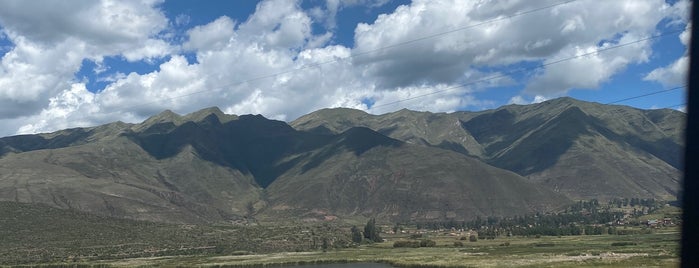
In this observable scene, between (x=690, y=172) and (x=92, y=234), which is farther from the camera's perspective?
(x=92, y=234)

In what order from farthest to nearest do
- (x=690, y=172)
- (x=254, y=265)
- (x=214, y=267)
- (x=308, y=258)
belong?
(x=308, y=258) → (x=254, y=265) → (x=214, y=267) → (x=690, y=172)

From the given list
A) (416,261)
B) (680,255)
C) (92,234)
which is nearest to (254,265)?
(416,261)

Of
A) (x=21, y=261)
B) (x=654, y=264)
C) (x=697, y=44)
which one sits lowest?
(x=21, y=261)

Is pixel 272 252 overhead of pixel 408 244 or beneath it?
beneath

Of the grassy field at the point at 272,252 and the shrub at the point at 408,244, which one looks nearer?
the grassy field at the point at 272,252

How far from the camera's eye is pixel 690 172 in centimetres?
1198

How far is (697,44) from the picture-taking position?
12578mm

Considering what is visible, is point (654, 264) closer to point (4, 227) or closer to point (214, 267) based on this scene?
point (214, 267)

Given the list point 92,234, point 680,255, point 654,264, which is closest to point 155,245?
point 92,234

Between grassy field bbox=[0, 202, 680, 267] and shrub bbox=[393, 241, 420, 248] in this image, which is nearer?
grassy field bbox=[0, 202, 680, 267]

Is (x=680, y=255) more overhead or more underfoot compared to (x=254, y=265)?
more overhead

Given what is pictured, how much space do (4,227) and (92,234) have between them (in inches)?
1009

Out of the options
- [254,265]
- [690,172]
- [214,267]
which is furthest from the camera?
[254,265]

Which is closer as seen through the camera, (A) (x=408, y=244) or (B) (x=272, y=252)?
(B) (x=272, y=252)
